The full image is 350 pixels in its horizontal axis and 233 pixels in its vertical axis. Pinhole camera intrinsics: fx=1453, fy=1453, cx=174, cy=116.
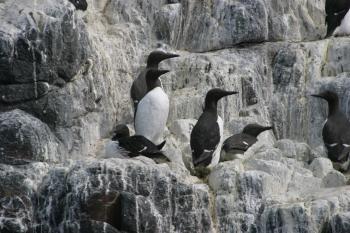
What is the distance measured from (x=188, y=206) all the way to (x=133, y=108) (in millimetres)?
3674

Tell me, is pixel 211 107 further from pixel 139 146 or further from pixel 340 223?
pixel 340 223

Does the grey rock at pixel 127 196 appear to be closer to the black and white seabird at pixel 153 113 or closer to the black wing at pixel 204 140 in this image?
the black wing at pixel 204 140

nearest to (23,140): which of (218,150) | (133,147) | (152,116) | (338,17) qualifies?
(133,147)

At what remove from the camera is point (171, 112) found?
69.4 ft

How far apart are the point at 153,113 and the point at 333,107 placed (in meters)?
2.63

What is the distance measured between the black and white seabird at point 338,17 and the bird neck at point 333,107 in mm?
2269

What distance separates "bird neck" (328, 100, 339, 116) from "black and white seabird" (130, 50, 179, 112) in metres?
2.39

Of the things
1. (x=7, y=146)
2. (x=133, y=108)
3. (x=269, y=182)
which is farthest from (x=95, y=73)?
(x=269, y=182)

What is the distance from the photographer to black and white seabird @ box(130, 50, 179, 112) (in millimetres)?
20734

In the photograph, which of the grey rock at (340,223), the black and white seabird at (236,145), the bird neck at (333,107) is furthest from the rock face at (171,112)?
the bird neck at (333,107)

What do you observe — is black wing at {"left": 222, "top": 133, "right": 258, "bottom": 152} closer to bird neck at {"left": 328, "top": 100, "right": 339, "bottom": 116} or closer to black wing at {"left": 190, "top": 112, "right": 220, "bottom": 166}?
black wing at {"left": 190, "top": 112, "right": 220, "bottom": 166}

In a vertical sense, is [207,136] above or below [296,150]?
above

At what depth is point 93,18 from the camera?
878 inches

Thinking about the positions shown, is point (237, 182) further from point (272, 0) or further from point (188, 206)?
point (272, 0)
